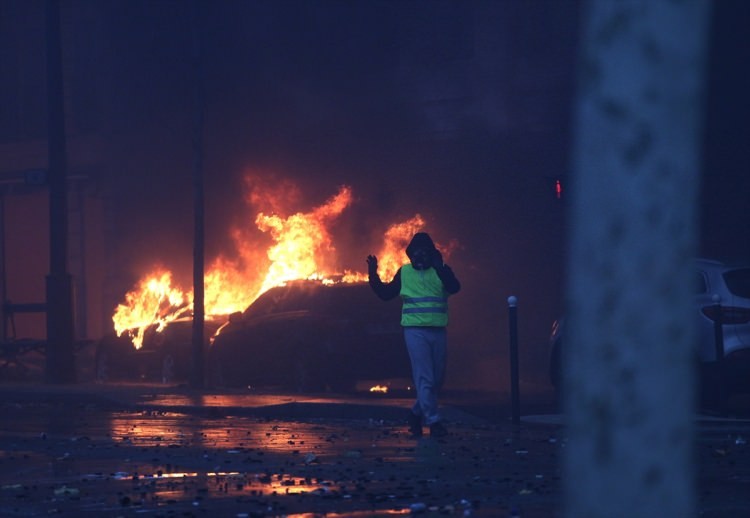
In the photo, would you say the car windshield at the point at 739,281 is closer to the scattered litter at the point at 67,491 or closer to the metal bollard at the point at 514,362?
the metal bollard at the point at 514,362

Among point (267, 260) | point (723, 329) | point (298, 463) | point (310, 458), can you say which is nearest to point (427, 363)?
point (310, 458)

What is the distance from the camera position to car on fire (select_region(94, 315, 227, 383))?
24203 mm

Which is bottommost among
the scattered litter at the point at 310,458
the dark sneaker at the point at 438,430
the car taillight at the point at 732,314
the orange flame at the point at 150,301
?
the scattered litter at the point at 310,458

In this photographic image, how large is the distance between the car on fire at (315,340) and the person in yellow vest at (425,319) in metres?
6.90

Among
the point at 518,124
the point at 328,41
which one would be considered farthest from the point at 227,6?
the point at 518,124

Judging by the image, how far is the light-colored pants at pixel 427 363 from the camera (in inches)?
515

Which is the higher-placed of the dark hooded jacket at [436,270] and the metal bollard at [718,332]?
the dark hooded jacket at [436,270]

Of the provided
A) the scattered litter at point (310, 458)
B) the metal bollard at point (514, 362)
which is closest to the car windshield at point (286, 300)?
the metal bollard at point (514, 362)

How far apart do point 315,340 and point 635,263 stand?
1826 centimetres

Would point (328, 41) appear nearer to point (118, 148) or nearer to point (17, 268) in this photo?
point (118, 148)

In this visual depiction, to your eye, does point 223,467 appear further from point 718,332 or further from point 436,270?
point 718,332

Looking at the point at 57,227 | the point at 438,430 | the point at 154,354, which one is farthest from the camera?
the point at 154,354

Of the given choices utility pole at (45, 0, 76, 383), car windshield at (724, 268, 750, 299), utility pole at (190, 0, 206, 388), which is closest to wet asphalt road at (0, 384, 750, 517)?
car windshield at (724, 268, 750, 299)

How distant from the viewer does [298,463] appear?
10828 millimetres
